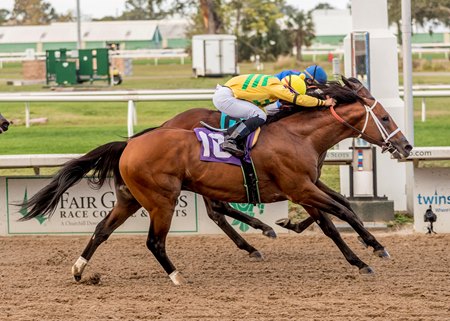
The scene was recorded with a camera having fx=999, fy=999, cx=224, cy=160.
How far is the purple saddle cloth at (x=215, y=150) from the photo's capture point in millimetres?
7445

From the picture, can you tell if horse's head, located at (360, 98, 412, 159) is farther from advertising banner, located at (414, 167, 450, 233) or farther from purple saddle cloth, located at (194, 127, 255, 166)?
advertising banner, located at (414, 167, 450, 233)

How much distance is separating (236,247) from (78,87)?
18.7 m

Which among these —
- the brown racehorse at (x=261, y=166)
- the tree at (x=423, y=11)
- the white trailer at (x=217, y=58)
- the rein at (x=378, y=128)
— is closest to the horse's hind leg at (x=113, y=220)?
the brown racehorse at (x=261, y=166)

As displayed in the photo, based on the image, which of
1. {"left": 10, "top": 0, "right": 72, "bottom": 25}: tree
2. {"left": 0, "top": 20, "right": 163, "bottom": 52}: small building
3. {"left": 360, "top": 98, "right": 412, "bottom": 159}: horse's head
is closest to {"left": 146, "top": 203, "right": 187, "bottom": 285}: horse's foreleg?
{"left": 360, "top": 98, "right": 412, "bottom": 159}: horse's head

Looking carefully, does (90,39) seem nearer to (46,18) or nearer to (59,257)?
(46,18)

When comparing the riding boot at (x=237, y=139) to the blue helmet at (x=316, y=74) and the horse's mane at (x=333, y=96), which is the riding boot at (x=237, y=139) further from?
the blue helmet at (x=316, y=74)

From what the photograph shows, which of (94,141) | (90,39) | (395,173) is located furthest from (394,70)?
(90,39)

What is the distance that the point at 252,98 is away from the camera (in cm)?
770

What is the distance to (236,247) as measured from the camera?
9.03 metres

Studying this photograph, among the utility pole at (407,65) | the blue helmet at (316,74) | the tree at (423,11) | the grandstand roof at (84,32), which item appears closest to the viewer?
the blue helmet at (316,74)

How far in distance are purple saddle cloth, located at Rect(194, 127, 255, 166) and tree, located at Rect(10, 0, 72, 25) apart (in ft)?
249

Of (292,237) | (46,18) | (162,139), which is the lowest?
(292,237)

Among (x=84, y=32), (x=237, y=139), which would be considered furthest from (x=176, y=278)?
(x=84, y=32)

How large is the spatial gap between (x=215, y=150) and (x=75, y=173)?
3.76 feet
